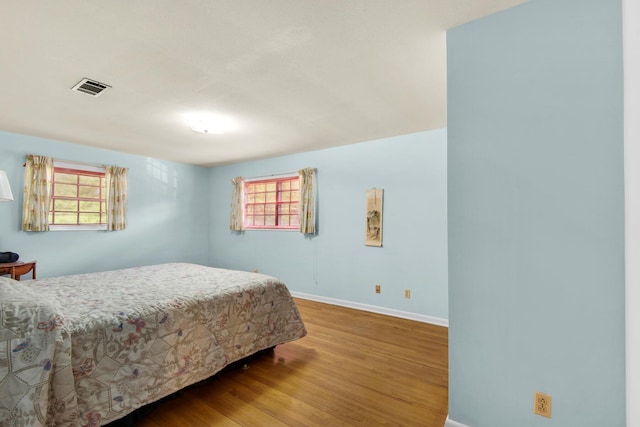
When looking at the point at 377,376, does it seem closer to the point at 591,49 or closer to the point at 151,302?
the point at 151,302

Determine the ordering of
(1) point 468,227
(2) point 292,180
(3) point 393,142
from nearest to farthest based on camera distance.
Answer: (1) point 468,227
(3) point 393,142
(2) point 292,180

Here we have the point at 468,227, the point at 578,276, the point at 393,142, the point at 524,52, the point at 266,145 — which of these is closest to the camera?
the point at 578,276

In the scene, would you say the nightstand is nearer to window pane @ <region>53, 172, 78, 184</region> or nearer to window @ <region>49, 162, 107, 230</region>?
window @ <region>49, 162, 107, 230</region>

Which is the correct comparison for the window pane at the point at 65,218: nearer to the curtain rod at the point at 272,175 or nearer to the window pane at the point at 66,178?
the window pane at the point at 66,178

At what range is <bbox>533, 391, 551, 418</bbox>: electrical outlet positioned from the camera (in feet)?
4.54

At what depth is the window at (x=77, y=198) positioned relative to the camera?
4129mm

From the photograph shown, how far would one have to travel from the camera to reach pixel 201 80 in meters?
2.31

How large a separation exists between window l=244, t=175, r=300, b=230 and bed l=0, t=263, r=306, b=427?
223 cm

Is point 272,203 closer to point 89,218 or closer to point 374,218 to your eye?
point 374,218

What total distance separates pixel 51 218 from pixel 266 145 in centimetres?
319

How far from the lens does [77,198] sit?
4.33 m

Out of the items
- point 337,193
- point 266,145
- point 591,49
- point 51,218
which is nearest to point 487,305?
point 591,49

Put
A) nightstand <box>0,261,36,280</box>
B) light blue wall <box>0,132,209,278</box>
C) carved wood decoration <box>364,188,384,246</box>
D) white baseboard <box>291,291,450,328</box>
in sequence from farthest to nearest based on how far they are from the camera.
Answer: carved wood decoration <box>364,188,384,246</box>
light blue wall <box>0,132,209,278</box>
white baseboard <box>291,291,450,328</box>
nightstand <box>0,261,36,280</box>

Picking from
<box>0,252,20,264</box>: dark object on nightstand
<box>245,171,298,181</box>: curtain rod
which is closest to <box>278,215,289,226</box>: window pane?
<box>245,171,298,181</box>: curtain rod
